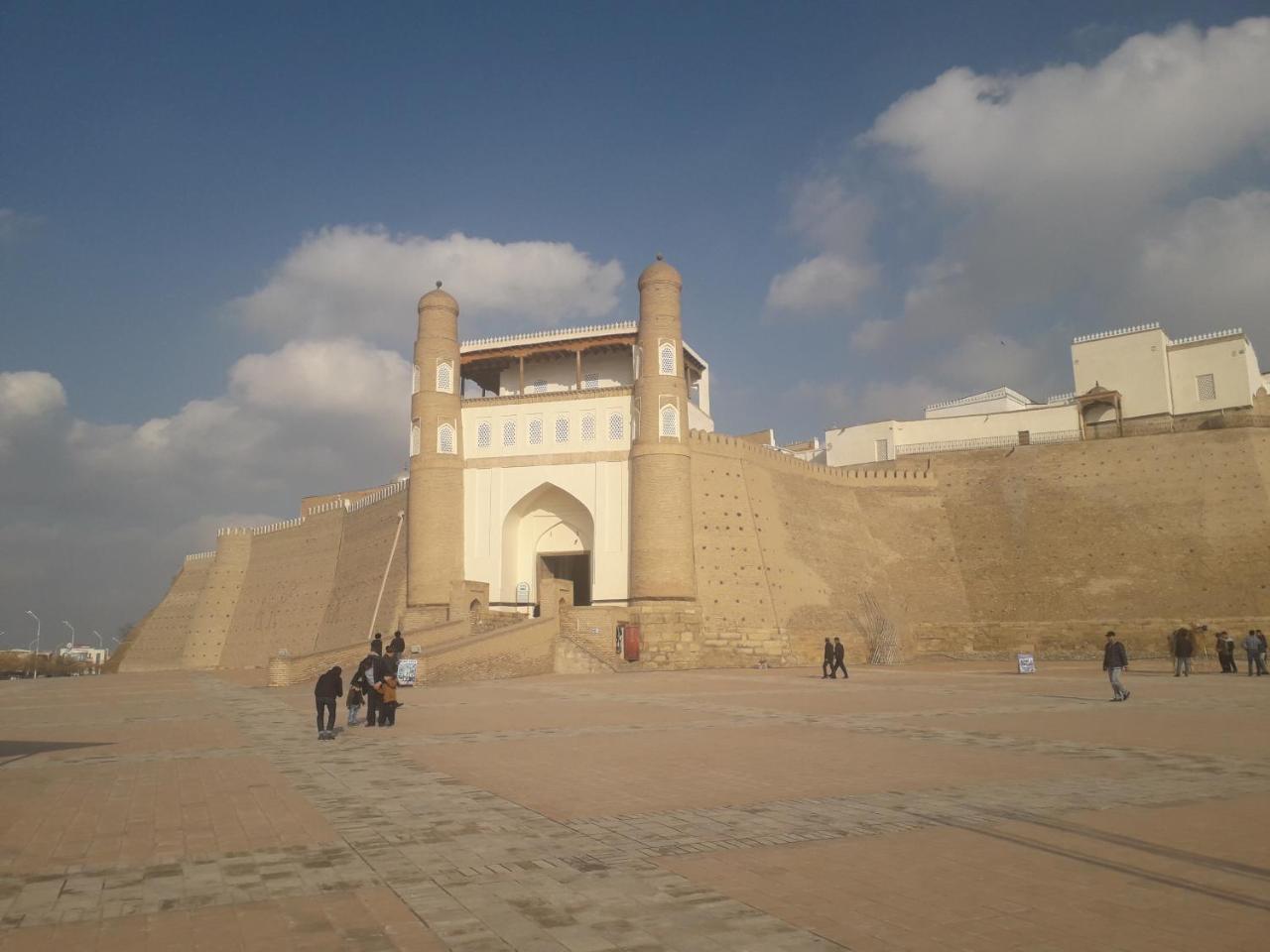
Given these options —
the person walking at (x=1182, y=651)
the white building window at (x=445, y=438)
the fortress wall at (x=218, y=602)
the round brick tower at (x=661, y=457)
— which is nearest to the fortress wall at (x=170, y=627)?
the fortress wall at (x=218, y=602)

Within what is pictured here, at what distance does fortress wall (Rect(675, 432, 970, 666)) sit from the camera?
92.0 ft

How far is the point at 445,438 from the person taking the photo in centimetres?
2997

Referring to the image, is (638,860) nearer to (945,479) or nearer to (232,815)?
(232,815)

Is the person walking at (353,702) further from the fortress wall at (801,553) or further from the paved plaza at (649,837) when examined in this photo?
the fortress wall at (801,553)

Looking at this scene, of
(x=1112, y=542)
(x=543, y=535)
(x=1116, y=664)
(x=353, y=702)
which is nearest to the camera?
(x=353, y=702)

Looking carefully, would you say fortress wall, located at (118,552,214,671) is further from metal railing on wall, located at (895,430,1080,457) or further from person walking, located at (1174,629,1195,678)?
person walking, located at (1174,629,1195,678)

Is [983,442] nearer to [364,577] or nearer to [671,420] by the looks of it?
[671,420]

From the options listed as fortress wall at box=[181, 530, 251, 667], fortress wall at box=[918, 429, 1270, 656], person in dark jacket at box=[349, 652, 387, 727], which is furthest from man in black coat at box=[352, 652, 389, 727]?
fortress wall at box=[181, 530, 251, 667]

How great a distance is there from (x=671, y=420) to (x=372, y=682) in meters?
17.3

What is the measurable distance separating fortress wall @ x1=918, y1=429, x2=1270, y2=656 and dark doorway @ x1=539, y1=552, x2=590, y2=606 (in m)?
12.2

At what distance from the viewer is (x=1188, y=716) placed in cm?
1128

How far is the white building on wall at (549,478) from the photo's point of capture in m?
29.2

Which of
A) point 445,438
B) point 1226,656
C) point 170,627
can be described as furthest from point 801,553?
point 170,627

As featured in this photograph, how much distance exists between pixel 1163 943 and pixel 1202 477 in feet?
110
